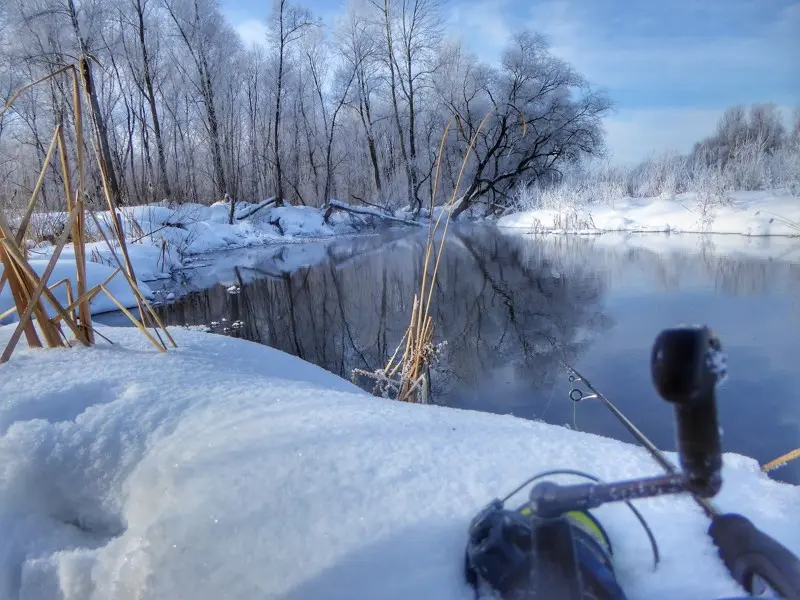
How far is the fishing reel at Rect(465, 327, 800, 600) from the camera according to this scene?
0.25 m

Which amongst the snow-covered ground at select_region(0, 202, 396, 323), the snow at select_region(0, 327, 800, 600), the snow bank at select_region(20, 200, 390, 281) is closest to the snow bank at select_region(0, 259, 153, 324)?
the snow-covered ground at select_region(0, 202, 396, 323)

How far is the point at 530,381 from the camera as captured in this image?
250cm

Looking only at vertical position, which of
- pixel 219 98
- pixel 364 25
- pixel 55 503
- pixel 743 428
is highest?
pixel 364 25

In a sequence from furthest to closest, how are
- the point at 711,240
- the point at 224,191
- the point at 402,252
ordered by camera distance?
the point at 224,191
the point at 402,252
the point at 711,240

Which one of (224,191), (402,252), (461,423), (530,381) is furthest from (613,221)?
(461,423)

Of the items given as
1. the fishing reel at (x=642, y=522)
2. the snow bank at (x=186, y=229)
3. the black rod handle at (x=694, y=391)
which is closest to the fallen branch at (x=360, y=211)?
the snow bank at (x=186, y=229)

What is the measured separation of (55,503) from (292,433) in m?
0.35

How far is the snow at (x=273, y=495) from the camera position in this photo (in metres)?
0.45

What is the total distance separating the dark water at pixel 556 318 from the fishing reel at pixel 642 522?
0.13 metres

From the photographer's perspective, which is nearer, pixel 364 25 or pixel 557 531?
pixel 557 531

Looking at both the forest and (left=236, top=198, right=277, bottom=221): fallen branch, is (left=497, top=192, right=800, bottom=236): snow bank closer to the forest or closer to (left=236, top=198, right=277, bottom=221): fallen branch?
the forest

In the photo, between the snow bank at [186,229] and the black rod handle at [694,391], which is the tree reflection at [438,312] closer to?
the snow bank at [186,229]

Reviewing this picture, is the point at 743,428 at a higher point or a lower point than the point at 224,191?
lower

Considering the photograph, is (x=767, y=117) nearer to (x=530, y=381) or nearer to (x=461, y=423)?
(x=530, y=381)
